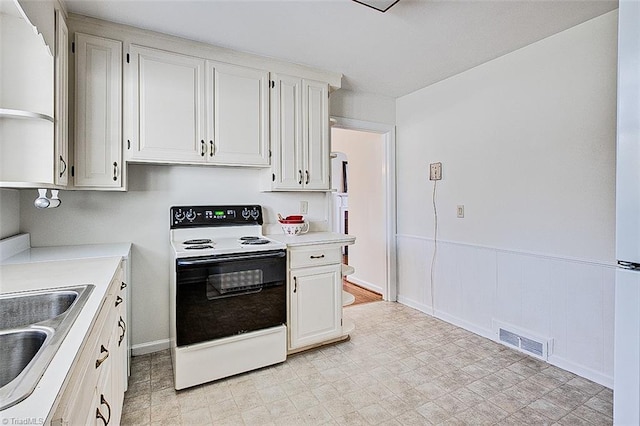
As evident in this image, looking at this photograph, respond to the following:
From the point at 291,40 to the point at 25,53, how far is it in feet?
5.10

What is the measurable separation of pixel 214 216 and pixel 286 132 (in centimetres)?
92

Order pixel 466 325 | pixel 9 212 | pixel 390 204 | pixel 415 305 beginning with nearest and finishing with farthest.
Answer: pixel 9 212 → pixel 466 325 → pixel 415 305 → pixel 390 204

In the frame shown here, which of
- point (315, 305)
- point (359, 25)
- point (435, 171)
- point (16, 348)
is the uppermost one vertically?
point (359, 25)

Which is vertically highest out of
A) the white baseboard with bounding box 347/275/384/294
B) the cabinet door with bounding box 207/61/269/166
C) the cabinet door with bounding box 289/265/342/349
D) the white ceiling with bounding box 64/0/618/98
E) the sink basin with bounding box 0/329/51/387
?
the white ceiling with bounding box 64/0/618/98

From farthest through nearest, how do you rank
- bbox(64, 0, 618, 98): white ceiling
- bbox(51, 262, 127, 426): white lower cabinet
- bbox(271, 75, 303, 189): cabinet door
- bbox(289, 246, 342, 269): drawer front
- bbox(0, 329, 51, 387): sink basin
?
1. bbox(271, 75, 303, 189): cabinet door
2. bbox(289, 246, 342, 269): drawer front
3. bbox(64, 0, 618, 98): white ceiling
4. bbox(0, 329, 51, 387): sink basin
5. bbox(51, 262, 127, 426): white lower cabinet

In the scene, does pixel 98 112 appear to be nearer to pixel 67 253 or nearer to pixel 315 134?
pixel 67 253

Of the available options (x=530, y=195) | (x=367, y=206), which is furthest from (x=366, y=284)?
(x=530, y=195)

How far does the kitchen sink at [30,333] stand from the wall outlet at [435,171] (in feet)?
9.69

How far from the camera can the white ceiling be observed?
2.02 m

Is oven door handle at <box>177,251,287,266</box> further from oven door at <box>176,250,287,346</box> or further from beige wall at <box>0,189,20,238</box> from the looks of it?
beige wall at <box>0,189,20,238</box>

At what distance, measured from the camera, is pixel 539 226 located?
2.49 metres

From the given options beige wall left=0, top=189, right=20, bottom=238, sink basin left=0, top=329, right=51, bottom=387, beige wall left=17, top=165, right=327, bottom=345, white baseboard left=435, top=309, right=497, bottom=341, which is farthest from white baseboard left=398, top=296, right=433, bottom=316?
beige wall left=0, top=189, right=20, bottom=238

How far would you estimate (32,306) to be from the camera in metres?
1.12

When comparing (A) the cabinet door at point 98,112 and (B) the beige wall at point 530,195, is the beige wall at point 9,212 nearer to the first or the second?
(A) the cabinet door at point 98,112
